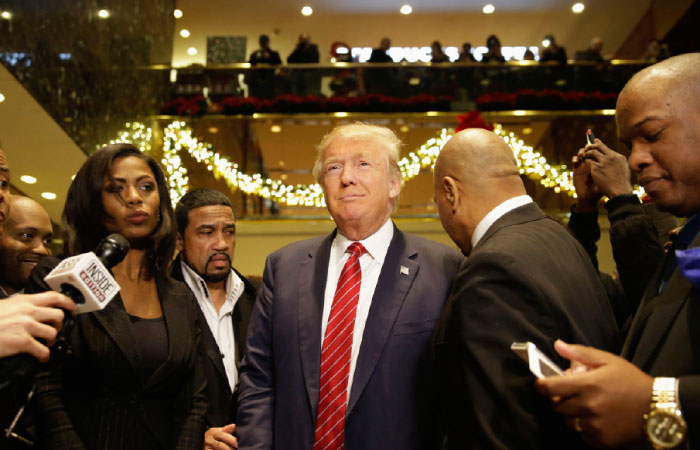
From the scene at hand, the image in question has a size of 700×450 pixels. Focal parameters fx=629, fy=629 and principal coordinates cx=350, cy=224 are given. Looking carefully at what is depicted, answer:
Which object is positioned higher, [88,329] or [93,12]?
[93,12]

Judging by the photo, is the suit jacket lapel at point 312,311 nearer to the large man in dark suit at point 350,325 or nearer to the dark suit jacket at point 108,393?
the large man in dark suit at point 350,325

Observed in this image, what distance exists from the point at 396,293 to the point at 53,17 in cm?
570

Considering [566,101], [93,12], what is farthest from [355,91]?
[93,12]

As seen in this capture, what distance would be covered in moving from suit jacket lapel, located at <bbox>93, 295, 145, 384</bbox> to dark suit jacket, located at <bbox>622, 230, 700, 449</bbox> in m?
1.54

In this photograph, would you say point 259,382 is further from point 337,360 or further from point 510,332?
point 510,332

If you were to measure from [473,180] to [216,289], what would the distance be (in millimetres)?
1703

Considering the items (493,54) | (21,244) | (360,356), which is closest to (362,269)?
(360,356)

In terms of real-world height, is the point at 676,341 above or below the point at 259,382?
above

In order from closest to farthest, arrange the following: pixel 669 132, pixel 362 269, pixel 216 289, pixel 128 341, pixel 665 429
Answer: pixel 665 429
pixel 669 132
pixel 128 341
pixel 362 269
pixel 216 289

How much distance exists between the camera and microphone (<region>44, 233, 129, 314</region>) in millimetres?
1445

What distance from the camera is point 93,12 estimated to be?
25.4 ft

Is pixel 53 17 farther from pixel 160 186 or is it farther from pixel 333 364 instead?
pixel 333 364

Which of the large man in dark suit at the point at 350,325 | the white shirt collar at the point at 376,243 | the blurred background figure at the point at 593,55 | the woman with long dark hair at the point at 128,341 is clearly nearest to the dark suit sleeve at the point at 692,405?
the large man in dark suit at the point at 350,325

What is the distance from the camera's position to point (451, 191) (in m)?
1.97
